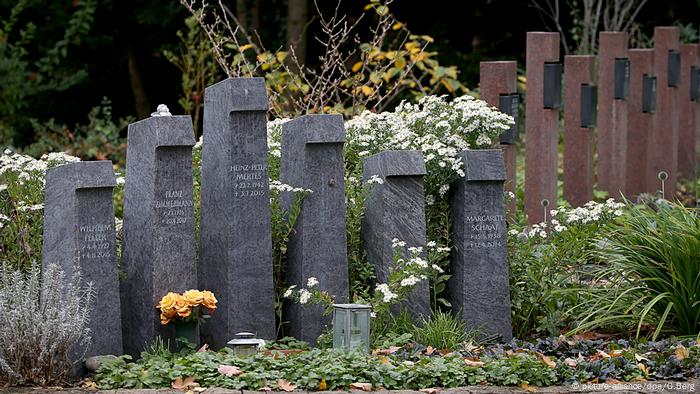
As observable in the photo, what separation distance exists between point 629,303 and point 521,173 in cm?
640

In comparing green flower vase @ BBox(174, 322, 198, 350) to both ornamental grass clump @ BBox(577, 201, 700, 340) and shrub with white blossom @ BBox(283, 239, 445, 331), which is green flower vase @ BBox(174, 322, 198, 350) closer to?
shrub with white blossom @ BBox(283, 239, 445, 331)

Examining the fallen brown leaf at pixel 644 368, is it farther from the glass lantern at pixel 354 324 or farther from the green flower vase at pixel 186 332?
the green flower vase at pixel 186 332

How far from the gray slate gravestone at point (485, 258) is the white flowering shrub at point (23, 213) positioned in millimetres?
2514

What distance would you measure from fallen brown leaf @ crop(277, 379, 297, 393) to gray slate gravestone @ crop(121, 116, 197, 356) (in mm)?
1087

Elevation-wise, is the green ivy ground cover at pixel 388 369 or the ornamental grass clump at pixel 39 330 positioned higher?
the ornamental grass clump at pixel 39 330

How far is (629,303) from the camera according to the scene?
7.19 meters

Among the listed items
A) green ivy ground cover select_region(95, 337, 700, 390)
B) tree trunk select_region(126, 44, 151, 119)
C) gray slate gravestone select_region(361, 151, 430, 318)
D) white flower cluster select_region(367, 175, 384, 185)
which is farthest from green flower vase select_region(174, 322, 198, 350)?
tree trunk select_region(126, 44, 151, 119)

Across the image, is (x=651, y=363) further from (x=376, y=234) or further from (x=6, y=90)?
(x=6, y=90)

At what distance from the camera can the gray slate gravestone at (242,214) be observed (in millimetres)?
6770

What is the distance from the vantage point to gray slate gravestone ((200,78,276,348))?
6770mm

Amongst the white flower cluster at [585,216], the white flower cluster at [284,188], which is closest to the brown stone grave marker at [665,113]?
the white flower cluster at [585,216]

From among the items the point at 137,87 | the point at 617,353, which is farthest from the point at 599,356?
the point at 137,87

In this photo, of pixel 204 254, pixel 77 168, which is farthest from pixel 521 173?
pixel 77 168

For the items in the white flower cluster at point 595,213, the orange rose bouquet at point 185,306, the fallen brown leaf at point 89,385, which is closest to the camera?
the fallen brown leaf at point 89,385
